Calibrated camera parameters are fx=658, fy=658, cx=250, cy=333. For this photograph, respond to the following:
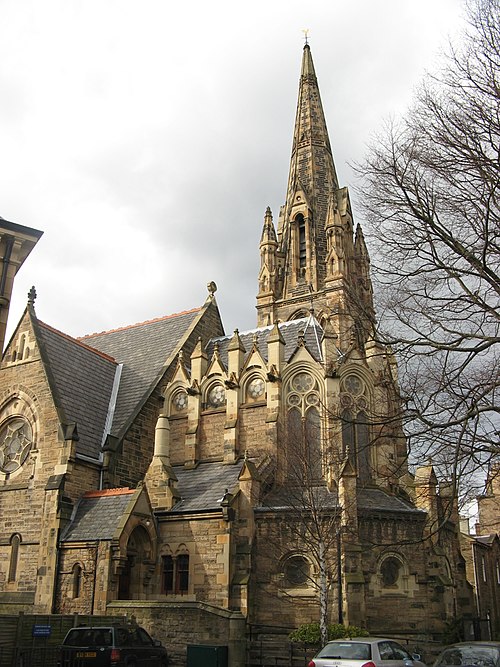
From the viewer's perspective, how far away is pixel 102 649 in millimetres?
15008

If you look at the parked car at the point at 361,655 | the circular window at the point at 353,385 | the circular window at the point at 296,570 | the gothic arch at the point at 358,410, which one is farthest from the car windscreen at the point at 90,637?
the circular window at the point at 353,385

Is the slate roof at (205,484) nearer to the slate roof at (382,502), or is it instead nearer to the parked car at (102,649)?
the slate roof at (382,502)

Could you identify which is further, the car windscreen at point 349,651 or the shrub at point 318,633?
the shrub at point 318,633

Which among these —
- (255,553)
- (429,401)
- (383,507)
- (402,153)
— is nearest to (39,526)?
(255,553)

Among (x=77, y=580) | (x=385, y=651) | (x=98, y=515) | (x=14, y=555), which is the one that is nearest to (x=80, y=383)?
(x=98, y=515)

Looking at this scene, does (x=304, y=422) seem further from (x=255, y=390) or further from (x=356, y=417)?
(x=255, y=390)

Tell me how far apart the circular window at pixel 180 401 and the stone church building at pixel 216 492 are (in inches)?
3.1

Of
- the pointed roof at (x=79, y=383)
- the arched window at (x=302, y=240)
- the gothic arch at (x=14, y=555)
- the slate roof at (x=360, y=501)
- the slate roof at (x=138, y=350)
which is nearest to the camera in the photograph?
the slate roof at (x=360, y=501)

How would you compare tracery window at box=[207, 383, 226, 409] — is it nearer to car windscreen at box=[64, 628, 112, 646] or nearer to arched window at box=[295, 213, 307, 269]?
car windscreen at box=[64, 628, 112, 646]

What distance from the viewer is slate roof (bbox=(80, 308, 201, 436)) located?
3012cm

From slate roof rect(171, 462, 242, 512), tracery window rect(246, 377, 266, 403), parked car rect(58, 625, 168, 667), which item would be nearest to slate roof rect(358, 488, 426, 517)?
slate roof rect(171, 462, 242, 512)

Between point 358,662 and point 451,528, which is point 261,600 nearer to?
point 451,528

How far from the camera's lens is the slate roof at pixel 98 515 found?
74.2ft

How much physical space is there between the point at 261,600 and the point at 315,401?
8047 mm
